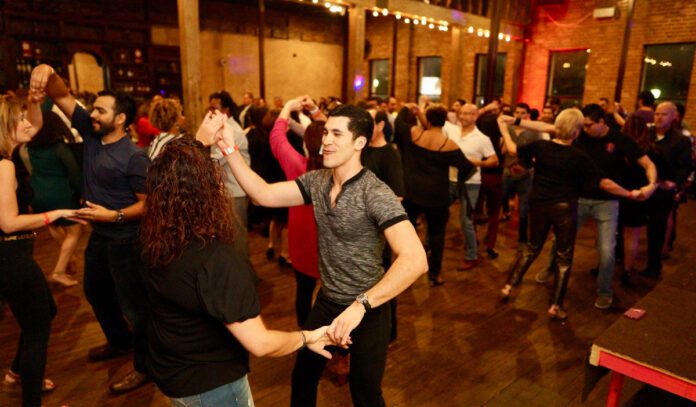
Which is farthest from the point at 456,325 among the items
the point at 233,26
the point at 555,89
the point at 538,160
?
the point at 233,26

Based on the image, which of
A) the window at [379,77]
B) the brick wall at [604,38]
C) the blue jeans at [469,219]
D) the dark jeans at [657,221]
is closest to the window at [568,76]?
the brick wall at [604,38]

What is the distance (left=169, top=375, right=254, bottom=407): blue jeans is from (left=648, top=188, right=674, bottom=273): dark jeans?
166 inches

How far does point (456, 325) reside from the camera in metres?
3.47

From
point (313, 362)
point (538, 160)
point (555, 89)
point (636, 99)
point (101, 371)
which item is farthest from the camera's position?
point (555, 89)

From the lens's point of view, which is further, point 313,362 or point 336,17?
point 336,17

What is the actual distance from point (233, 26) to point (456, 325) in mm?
11639

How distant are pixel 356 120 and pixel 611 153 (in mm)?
2828

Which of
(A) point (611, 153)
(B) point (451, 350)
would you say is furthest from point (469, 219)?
(B) point (451, 350)

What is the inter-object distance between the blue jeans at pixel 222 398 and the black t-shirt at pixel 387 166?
5.42 feet

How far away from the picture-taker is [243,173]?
191cm

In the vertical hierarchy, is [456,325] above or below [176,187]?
below

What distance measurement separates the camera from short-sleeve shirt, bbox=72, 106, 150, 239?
8.13 ft

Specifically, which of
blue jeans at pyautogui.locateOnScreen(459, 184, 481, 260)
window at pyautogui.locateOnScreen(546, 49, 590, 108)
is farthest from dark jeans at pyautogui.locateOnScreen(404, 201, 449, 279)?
window at pyautogui.locateOnScreen(546, 49, 590, 108)

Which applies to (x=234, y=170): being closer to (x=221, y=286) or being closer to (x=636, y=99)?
(x=221, y=286)
